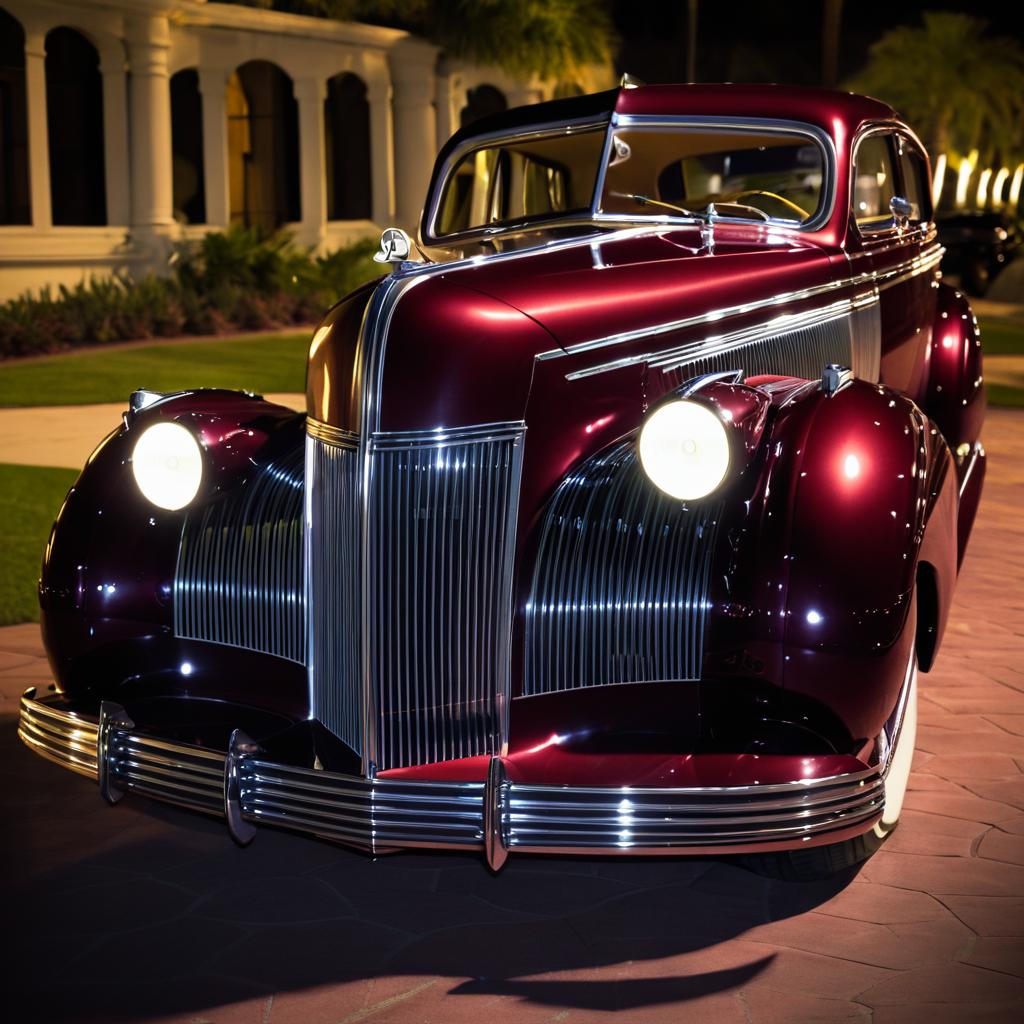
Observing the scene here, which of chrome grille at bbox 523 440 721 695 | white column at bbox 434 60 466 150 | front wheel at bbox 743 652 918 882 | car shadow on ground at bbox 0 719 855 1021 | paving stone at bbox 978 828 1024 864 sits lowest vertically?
car shadow on ground at bbox 0 719 855 1021

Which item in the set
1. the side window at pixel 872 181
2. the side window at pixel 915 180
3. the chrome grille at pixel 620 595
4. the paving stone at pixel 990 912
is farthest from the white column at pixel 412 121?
the paving stone at pixel 990 912

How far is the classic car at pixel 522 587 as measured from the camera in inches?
126

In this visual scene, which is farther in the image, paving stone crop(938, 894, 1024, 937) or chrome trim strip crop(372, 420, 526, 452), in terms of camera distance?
paving stone crop(938, 894, 1024, 937)

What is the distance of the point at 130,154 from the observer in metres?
19.3

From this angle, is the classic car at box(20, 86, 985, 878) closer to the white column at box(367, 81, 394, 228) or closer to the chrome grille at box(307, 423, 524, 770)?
the chrome grille at box(307, 423, 524, 770)

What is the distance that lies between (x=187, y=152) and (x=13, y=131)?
12.7 feet

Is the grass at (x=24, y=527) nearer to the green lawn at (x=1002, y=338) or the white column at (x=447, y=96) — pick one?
the green lawn at (x=1002, y=338)

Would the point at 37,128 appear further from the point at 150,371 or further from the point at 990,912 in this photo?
the point at 990,912

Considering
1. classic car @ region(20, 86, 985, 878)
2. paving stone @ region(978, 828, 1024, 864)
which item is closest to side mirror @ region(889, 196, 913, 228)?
classic car @ region(20, 86, 985, 878)

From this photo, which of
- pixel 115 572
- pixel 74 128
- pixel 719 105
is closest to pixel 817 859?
pixel 115 572

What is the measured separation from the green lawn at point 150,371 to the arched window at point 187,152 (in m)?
6.93

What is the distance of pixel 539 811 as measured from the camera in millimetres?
3090

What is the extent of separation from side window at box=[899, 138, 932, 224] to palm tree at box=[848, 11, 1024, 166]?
126 feet

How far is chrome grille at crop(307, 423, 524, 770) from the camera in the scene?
3328mm
